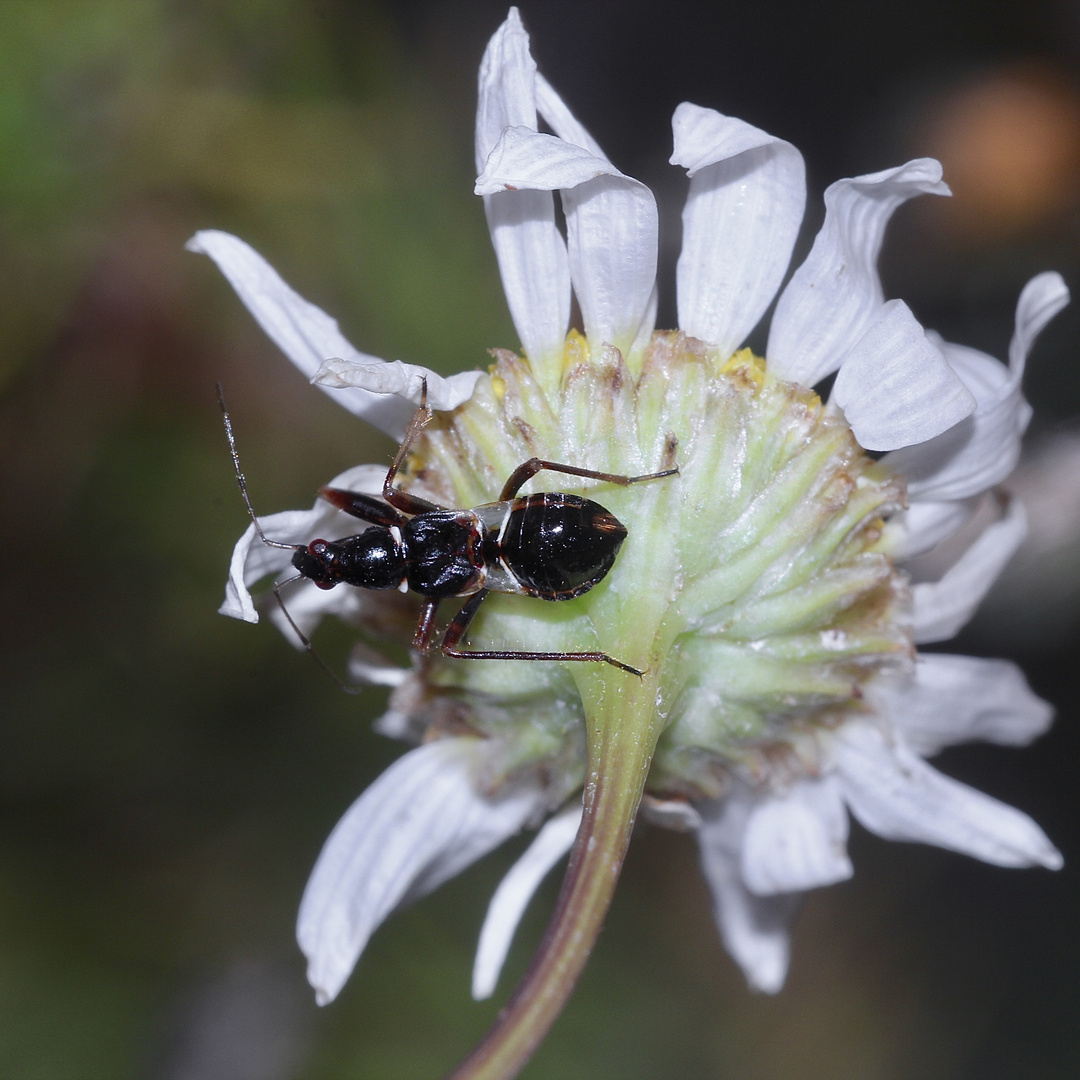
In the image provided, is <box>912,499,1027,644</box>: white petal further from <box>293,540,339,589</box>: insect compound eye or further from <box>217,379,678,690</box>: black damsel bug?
<box>293,540,339,589</box>: insect compound eye

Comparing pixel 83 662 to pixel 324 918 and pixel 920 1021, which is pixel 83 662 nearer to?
pixel 324 918

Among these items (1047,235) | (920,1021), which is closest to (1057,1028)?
(920,1021)

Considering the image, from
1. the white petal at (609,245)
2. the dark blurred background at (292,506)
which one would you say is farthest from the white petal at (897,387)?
the dark blurred background at (292,506)

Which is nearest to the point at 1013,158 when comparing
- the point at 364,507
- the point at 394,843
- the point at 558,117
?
the point at 558,117

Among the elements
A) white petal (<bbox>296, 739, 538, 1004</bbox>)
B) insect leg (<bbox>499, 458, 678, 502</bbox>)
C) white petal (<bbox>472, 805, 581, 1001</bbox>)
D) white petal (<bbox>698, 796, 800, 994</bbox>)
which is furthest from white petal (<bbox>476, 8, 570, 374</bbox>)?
Result: white petal (<bbox>698, 796, 800, 994</bbox>)

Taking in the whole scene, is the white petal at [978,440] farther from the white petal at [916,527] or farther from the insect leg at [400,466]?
the insect leg at [400,466]

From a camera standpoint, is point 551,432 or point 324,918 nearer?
point 551,432
